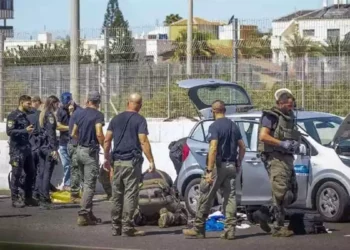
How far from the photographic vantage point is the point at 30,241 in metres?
12.3

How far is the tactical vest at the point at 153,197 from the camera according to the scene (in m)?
14.1

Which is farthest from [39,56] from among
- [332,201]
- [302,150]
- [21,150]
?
[332,201]

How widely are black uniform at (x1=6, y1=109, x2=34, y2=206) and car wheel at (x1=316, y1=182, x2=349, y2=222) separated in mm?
4934

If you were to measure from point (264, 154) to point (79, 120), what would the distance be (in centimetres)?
301

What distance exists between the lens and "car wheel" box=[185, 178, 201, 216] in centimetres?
1520

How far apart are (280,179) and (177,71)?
9.15 m

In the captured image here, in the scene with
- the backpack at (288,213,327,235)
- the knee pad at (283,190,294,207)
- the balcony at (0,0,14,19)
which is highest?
the balcony at (0,0,14,19)

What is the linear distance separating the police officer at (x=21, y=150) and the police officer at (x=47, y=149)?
243mm

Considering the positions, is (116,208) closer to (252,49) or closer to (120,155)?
(120,155)

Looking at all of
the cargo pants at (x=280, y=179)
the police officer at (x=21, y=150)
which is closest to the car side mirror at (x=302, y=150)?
the cargo pants at (x=280, y=179)

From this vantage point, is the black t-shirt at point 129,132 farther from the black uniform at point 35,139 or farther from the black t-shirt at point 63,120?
→ the black t-shirt at point 63,120

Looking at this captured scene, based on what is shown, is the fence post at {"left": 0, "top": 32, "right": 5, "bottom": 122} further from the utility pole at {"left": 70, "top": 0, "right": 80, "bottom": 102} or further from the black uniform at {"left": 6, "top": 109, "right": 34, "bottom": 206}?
the black uniform at {"left": 6, "top": 109, "right": 34, "bottom": 206}

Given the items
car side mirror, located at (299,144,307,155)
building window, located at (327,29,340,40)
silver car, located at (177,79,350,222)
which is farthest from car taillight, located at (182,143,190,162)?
building window, located at (327,29,340,40)

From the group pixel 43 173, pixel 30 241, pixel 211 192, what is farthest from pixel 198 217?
pixel 43 173
